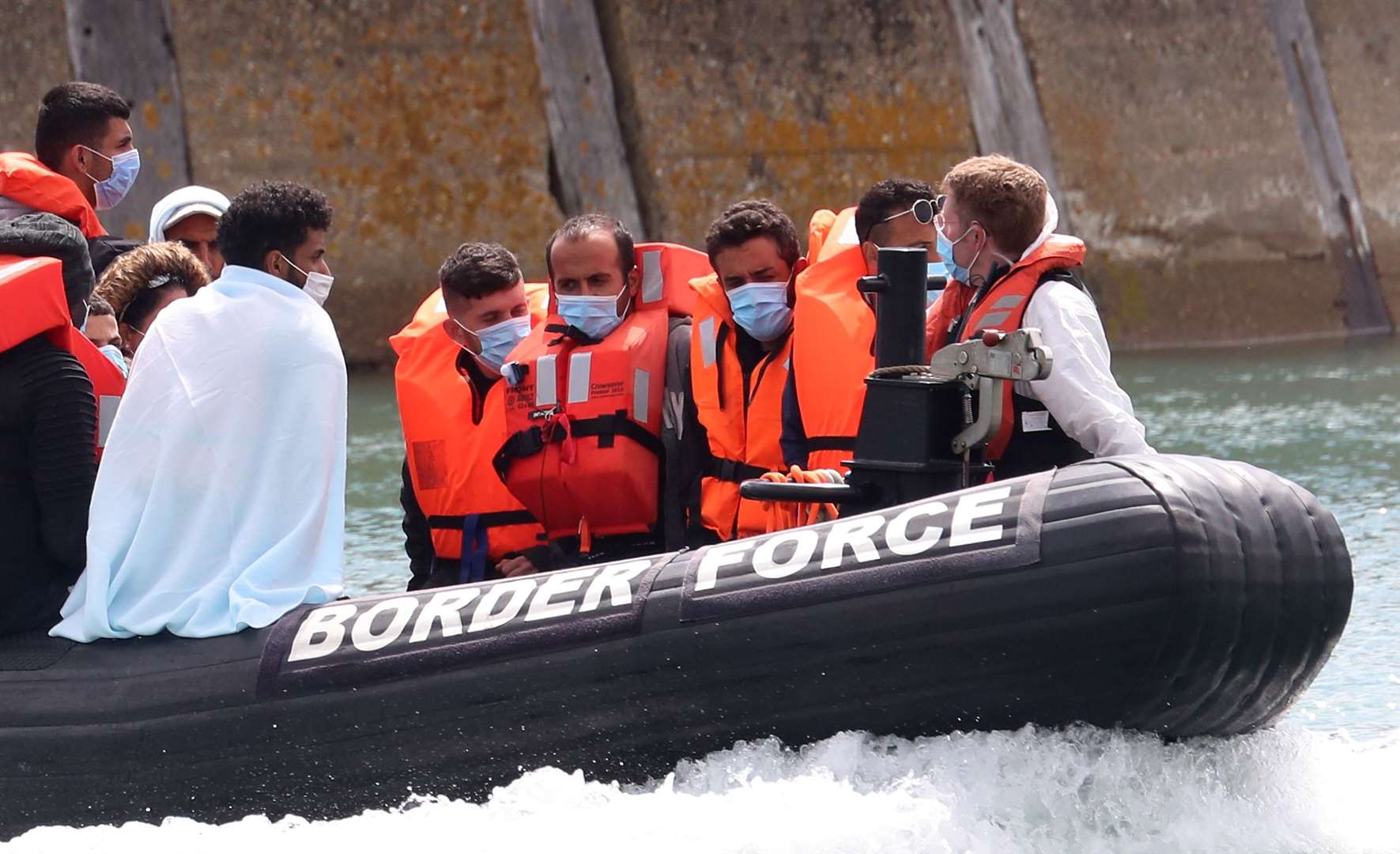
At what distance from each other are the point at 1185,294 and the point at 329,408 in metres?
10.1

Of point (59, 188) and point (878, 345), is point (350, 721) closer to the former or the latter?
point (878, 345)

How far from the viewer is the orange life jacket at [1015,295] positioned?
301 centimetres

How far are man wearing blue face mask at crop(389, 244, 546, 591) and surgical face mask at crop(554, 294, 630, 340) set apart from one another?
0.20 metres

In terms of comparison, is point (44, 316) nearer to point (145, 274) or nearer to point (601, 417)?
point (145, 274)

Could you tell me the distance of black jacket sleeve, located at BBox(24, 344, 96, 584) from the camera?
3115mm

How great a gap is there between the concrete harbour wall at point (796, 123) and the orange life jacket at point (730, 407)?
714 centimetres

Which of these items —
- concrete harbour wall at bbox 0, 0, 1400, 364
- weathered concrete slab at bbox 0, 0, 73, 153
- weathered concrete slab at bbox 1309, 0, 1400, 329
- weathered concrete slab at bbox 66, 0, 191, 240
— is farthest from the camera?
weathered concrete slab at bbox 1309, 0, 1400, 329

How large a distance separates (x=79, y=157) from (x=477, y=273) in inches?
53.8

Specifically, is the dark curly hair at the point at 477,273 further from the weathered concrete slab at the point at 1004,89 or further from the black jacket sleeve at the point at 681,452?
the weathered concrete slab at the point at 1004,89

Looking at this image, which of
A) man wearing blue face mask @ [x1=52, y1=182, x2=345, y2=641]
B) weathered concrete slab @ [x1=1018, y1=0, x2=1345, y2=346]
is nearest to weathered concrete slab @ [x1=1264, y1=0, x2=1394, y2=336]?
weathered concrete slab @ [x1=1018, y1=0, x2=1345, y2=346]

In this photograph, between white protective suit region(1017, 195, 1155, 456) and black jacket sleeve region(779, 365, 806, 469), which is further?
black jacket sleeve region(779, 365, 806, 469)

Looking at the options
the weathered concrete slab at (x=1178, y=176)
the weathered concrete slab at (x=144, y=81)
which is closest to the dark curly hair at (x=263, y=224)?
the weathered concrete slab at (x=144, y=81)

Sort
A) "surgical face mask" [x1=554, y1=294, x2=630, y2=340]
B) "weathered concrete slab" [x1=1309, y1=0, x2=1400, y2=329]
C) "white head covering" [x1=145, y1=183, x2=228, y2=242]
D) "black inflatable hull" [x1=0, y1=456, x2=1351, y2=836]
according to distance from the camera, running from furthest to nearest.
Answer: "weathered concrete slab" [x1=1309, y1=0, x2=1400, y2=329] → "white head covering" [x1=145, y1=183, x2=228, y2=242] → "surgical face mask" [x1=554, y1=294, x2=630, y2=340] → "black inflatable hull" [x1=0, y1=456, x2=1351, y2=836]

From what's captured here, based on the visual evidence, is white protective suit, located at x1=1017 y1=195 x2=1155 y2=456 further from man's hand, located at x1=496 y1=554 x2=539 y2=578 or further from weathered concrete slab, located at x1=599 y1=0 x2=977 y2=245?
weathered concrete slab, located at x1=599 y1=0 x2=977 y2=245
